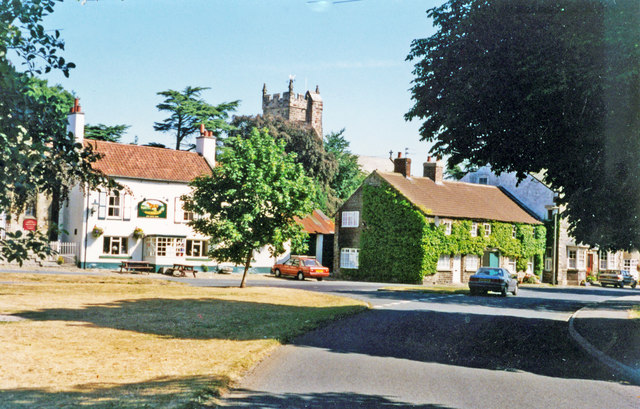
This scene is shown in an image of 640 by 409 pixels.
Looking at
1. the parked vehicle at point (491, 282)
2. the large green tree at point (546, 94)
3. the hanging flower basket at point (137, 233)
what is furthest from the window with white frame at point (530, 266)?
the large green tree at point (546, 94)

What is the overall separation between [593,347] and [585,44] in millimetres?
6629

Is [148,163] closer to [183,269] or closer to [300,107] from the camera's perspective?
[183,269]

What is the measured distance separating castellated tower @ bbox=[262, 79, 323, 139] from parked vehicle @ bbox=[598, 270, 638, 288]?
45.7 m

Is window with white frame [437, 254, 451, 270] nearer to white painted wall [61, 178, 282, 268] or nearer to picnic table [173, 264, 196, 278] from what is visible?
white painted wall [61, 178, 282, 268]

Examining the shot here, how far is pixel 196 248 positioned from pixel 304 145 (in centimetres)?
2015

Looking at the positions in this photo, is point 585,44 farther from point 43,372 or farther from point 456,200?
point 456,200

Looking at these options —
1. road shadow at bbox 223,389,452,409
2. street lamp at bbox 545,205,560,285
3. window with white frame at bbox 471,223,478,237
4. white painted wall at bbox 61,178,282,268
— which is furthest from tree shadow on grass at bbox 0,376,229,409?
street lamp at bbox 545,205,560,285

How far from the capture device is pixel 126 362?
10.7 m

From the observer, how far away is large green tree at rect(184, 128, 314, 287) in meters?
30.9

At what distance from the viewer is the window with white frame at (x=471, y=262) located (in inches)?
2053

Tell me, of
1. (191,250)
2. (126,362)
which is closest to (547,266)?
(191,250)

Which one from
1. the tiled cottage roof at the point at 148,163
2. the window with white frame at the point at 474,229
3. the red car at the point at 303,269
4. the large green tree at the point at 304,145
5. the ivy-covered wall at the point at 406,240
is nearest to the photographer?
the tiled cottage roof at the point at 148,163

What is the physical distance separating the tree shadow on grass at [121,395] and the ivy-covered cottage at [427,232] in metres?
40.5

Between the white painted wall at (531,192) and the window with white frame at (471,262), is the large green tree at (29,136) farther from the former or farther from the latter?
the white painted wall at (531,192)
